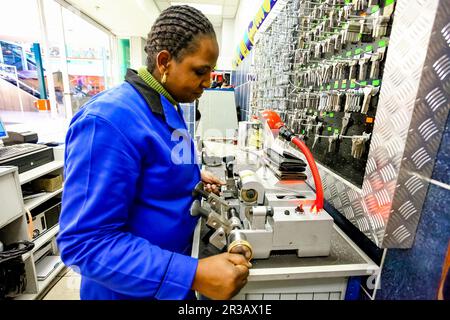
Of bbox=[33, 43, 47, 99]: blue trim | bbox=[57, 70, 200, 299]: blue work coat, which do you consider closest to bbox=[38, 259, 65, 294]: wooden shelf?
bbox=[57, 70, 200, 299]: blue work coat

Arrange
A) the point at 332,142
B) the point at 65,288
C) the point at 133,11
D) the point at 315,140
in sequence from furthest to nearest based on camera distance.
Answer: the point at 133,11 → the point at 65,288 → the point at 315,140 → the point at 332,142

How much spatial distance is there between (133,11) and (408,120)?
612 centimetres

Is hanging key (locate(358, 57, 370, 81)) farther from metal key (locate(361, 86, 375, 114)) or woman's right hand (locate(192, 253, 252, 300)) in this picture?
woman's right hand (locate(192, 253, 252, 300))

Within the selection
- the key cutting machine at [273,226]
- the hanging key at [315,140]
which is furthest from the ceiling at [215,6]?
the key cutting machine at [273,226]

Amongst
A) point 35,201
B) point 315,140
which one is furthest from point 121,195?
point 35,201

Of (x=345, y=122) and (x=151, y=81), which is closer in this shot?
(x=151, y=81)

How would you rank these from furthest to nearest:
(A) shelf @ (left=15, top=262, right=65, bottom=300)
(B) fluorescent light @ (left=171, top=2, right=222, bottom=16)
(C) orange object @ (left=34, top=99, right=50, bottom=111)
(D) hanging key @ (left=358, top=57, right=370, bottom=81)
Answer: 1. (B) fluorescent light @ (left=171, top=2, right=222, bottom=16)
2. (C) orange object @ (left=34, top=99, right=50, bottom=111)
3. (A) shelf @ (left=15, top=262, right=65, bottom=300)
4. (D) hanging key @ (left=358, top=57, right=370, bottom=81)

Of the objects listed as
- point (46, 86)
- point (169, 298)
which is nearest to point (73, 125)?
point (169, 298)

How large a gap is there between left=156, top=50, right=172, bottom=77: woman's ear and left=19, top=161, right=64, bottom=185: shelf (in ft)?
5.96

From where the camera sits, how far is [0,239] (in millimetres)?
2027

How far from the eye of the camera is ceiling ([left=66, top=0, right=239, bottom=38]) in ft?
16.7

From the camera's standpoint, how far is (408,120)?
0.87m

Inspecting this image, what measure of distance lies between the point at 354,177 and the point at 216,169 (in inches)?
48.4

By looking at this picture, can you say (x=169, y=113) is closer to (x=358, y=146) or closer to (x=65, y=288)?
(x=358, y=146)
